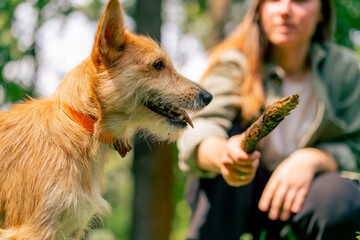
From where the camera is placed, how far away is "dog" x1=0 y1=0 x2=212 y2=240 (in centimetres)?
177

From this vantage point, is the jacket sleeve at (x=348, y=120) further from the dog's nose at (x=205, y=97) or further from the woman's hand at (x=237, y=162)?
the dog's nose at (x=205, y=97)

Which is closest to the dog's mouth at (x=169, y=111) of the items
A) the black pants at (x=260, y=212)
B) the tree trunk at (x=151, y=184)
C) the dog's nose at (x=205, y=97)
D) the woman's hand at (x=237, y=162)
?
A: the dog's nose at (x=205, y=97)

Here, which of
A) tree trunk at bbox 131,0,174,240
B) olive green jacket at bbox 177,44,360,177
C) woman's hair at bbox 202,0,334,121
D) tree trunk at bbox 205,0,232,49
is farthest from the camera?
tree trunk at bbox 205,0,232,49

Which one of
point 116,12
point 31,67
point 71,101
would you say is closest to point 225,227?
point 71,101

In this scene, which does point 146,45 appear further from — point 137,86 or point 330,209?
point 330,209

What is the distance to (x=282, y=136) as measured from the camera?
9.27ft

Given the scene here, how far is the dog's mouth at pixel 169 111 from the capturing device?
2135 mm

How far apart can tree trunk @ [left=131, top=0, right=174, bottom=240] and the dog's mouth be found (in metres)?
3.33

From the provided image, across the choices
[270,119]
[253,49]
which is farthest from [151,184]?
[270,119]

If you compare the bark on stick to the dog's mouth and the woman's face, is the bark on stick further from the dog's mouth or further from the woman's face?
the woman's face

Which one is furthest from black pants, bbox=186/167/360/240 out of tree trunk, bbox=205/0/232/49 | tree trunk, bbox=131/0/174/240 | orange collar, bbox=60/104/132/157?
tree trunk, bbox=205/0/232/49

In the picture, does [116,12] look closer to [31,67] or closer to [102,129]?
[102,129]

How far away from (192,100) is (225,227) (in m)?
1.04

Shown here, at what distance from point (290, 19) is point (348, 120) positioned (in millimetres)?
919
